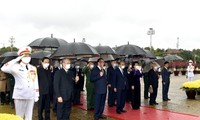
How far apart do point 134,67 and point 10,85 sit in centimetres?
468

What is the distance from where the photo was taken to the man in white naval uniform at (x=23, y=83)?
538cm

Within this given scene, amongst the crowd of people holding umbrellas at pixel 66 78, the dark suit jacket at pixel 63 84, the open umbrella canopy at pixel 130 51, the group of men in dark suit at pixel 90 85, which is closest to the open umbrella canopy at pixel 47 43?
the crowd of people holding umbrellas at pixel 66 78

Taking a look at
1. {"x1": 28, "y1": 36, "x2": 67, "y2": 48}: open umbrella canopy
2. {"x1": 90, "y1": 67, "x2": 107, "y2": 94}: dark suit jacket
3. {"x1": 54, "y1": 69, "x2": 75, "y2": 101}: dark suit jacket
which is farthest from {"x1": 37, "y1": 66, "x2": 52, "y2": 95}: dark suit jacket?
{"x1": 28, "y1": 36, "x2": 67, "y2": 48}: open umbrella canopy

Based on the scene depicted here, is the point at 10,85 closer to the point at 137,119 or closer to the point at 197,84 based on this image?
the point at 137,119

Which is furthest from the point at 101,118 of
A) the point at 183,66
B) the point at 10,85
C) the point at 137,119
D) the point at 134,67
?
the point at 183,66

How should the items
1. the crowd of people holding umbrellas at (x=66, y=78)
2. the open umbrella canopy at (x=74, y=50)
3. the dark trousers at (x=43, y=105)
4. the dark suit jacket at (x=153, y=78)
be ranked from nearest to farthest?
the crowd of people holding umbrellas at (x=66, y=78) < the dark trousers at (x=43, y=105) < the open umbrella canopy at (x=74, y=50) < the dark suit jacket at (x=153, y=78)

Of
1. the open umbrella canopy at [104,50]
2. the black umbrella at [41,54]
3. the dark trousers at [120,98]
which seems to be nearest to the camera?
the dark trousers at [120,98]

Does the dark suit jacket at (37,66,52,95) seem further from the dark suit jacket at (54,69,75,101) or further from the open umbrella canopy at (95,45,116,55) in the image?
the open umbrella canopy at (95,45,116,55)

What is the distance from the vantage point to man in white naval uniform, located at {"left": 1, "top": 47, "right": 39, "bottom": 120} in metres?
5.38

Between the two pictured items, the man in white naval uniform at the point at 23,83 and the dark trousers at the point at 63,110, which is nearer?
the man in white naval uniform at the point at 23,83

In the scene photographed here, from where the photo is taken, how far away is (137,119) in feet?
27.3

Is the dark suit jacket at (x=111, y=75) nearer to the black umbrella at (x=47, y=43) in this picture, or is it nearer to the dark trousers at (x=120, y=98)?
the dark trousers at (x=120, y=98)

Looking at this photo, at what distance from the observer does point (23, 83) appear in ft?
17.9

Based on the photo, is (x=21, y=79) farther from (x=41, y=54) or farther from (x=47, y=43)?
(x=41, y=54)
